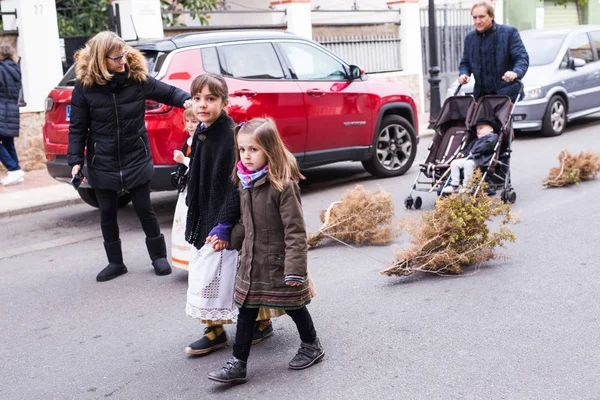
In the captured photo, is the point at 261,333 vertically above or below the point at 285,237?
below

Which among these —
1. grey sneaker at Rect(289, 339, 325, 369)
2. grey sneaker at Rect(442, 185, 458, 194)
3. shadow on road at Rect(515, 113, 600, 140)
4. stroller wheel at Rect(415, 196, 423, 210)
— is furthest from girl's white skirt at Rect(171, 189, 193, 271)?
shadow on road at Rect(515, 113, 600, 140)

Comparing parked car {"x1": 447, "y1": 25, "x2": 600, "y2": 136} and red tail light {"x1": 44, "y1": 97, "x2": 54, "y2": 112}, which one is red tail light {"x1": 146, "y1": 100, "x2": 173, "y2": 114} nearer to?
red tail light {"x1": 44, "y1": 97, "x2": 54, "y2": 112}

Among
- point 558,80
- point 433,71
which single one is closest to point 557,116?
point 558,80

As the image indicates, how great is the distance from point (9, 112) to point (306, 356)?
26.8 feet

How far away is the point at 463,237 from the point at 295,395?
2439mm

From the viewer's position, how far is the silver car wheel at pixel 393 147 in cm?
1043

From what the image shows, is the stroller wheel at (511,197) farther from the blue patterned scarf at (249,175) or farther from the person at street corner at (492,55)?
the blue patterned scarf at (249,175)

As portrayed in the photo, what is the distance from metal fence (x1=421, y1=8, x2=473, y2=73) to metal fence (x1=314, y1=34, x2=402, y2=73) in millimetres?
1184

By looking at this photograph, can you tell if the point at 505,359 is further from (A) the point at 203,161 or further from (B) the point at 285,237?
(A) the point at 203,161

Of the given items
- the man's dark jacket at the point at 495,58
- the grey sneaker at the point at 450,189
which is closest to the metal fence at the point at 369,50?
the man's dark jacket at the point at 495,58

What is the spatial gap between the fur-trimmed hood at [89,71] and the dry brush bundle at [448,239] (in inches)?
93.5

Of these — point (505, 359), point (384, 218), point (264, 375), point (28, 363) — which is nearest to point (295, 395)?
point (264, 375)

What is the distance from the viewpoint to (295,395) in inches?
166

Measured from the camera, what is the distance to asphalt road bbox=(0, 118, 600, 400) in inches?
170
